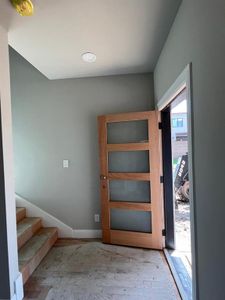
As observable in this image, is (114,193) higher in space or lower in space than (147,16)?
lower

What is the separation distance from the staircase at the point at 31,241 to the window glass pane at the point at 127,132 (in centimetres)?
165

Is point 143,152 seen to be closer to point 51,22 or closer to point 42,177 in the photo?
point 42,177

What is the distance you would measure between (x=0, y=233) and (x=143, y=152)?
2049mm

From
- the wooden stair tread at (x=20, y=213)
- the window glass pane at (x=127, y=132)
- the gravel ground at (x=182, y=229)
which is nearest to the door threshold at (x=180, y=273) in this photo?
the gravel ground at (x=182, y=229)

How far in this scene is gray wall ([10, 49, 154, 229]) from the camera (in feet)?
11.2

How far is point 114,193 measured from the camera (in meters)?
3.32

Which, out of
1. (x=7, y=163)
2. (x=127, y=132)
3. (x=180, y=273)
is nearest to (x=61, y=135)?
(x=127, y=132)

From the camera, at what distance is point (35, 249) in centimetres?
278

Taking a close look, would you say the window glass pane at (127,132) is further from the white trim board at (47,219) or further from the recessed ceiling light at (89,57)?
the white trim board at (47,219)

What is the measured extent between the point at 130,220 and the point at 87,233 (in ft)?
2.55

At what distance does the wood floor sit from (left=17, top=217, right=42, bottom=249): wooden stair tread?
38 centimetres

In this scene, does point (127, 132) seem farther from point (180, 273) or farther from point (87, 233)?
A: point (180, 273)

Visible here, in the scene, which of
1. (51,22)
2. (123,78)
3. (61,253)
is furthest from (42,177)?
(51,22)

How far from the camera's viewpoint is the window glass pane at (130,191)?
3.19 m
